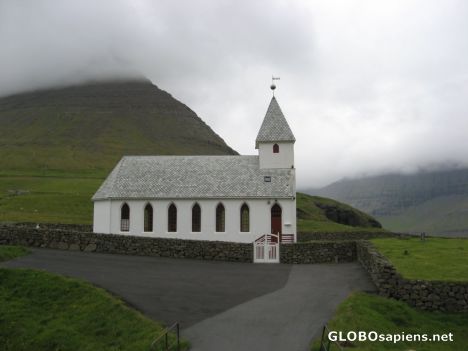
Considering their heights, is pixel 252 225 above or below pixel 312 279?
above

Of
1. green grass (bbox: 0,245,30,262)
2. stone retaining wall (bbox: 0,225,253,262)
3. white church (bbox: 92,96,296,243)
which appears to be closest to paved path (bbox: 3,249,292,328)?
green grass (bbox: 0,245,30,262)

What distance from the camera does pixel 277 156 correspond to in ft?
145

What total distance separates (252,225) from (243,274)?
14.6m

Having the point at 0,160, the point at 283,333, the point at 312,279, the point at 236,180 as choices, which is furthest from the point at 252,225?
the point at 0,160

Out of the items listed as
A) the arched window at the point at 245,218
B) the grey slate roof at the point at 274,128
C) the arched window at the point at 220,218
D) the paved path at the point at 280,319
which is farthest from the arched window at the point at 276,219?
the paved path at the point at 280,319

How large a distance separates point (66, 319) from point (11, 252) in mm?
13442

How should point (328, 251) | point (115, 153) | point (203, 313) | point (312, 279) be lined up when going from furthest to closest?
point (115, 153), point (328, 251), point (312, 279), point (203, 313)

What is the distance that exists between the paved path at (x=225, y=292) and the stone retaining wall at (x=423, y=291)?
71.4 inches

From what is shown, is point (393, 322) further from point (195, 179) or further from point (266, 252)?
point (195, 179)

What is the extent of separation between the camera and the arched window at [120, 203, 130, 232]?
137 ft

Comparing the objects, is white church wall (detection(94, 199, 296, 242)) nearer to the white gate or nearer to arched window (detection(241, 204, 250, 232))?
arched window (detection(241, 204, 250, 232))

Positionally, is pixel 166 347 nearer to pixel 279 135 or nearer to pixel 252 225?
pixel 252 225

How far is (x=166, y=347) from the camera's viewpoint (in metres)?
13.9

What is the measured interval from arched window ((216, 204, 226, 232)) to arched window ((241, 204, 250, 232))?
5.68 ft
